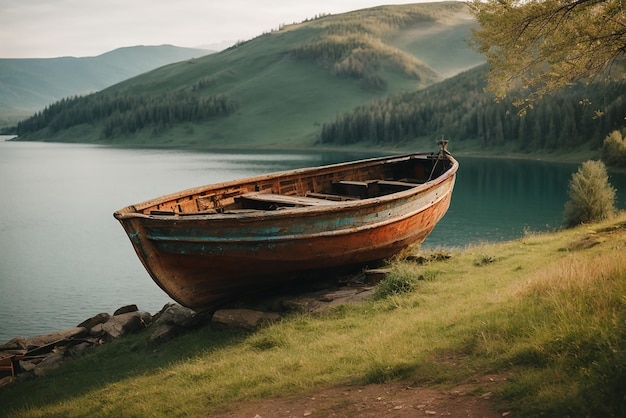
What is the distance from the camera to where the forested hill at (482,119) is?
3686 inches

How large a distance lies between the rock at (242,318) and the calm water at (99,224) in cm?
1200

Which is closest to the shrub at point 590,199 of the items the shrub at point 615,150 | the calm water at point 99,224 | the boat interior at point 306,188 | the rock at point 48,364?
the boat interior at point 306,188

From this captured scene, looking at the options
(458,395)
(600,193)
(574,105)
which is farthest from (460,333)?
(574,105)

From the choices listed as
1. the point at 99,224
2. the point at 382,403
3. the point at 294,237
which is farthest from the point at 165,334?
the point at 99,224

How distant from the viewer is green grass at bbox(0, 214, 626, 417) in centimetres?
674

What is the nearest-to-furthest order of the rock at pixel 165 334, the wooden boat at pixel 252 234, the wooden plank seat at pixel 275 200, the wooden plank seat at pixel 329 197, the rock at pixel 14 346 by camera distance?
the wooden boat at pixel 252 234 → the rock at pixel 165 334 → the wooden plank seat at pixel 275 200 → the wooden plank seat at pixel 329 197 → the rock at pixel 14 346

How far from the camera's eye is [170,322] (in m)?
15.6

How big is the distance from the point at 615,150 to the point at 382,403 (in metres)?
74.5

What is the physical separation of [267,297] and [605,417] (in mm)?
10565

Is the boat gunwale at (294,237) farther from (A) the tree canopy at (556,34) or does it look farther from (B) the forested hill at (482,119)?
(B) the forested hill at (482,119)

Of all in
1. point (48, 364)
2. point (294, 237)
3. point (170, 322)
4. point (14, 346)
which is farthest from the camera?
point (14, 346)

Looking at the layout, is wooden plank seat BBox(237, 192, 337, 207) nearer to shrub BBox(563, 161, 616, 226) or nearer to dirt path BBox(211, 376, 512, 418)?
dirt path BBox(211, 376, 512, 418)

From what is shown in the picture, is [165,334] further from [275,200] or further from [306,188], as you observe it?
[306,188]

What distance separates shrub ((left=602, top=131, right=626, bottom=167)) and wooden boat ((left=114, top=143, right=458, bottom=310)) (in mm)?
62342
